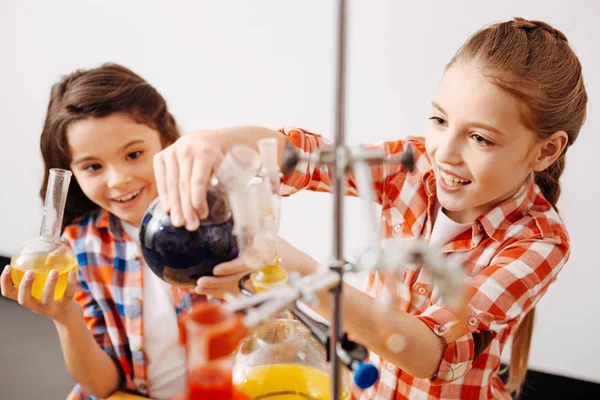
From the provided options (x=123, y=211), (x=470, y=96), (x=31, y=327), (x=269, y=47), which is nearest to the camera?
(x=470, y=96)

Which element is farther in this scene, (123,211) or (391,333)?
(123,211)

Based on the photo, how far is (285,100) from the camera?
6.12 ft

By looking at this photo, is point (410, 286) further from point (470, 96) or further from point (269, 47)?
point (269, 47)

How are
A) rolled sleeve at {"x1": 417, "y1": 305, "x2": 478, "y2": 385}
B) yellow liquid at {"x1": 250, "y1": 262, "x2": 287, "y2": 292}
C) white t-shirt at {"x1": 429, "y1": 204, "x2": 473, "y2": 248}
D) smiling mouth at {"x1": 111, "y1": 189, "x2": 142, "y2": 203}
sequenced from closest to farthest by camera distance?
yellow liquid at {"x1": 250, "y1": 262, "x2": 287, "y2": 292}, rolled sleeve at {"x1": 417, "y1": 305, "x2": 478, "y2": 385}, white t-shirt at {"x1": 429, "y1": 204, "x2": 473, "y2": 248}, smiling mouth at {"x1": 111, "y1": 189, "x2": 142, "y2": 203}

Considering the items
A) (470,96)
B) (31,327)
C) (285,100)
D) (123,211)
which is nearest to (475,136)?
(470,96)

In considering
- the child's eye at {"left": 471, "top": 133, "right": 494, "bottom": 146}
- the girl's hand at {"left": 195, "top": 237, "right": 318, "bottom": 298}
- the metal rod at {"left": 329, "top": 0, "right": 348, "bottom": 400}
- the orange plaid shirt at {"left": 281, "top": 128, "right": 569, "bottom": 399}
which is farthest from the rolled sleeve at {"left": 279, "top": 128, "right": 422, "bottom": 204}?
the metal rod at {"left": 329, "top": 0, "right": 348, "bottom": 400}

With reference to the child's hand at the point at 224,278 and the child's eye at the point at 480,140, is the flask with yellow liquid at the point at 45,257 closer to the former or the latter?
the child's hand at the point at 224,278

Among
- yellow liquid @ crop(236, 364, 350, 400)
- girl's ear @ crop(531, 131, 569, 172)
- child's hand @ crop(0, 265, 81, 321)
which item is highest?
girl's ear @ crop(531, 131, 569, 172)

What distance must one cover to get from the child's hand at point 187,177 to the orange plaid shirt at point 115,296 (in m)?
0.52

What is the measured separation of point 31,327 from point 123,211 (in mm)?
1491

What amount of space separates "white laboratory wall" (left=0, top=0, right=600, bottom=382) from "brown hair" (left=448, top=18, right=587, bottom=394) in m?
0.67

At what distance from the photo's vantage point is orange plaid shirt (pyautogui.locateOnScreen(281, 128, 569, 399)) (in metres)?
0.77

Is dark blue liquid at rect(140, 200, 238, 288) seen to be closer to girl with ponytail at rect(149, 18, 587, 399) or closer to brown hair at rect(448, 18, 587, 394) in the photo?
girl with ponytail at rect(149, 18, 587, 399)

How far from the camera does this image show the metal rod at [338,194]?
36cm
